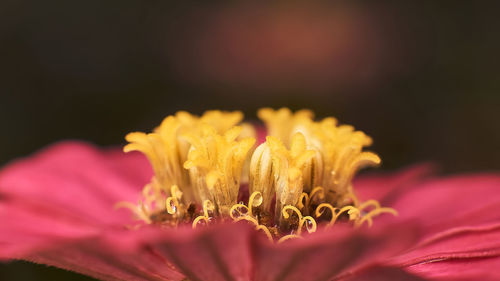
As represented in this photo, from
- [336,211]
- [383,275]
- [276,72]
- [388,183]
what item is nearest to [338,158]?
[336,211]

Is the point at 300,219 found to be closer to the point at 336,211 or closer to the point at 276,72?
the point at 336,211

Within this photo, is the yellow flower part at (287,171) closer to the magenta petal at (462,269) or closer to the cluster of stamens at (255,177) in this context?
the cluster of stamens at (255,177)

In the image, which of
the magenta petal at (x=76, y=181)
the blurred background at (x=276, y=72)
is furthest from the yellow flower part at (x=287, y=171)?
the blurred background at (x=276, y=72)

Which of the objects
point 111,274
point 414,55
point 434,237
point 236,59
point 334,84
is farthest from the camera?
point 414,55

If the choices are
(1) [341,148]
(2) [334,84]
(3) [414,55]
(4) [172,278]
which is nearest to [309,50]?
(2) [334,84]

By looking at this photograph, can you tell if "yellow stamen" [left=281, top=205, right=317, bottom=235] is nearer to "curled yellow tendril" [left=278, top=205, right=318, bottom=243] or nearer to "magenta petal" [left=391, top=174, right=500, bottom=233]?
"curled yellow tendril" [left=278, top=205, right=318, bottom=243]

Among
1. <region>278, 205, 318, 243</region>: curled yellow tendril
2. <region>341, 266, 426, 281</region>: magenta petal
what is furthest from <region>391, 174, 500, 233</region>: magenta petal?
<region>341, 266, 426, 281</region>: magenta petal

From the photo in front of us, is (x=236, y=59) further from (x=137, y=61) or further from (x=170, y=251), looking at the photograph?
(x=170, y=251)
